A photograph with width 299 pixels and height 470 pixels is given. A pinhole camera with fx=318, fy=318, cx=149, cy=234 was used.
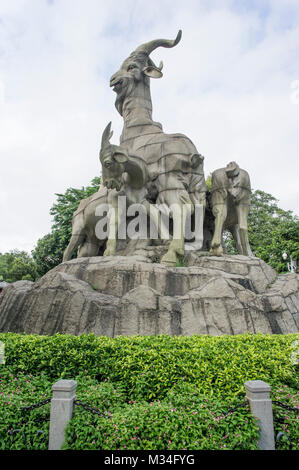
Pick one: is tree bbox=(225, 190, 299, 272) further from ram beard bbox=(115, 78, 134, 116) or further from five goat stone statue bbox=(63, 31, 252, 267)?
ram beard bbox=(115, 78, 134, 116)

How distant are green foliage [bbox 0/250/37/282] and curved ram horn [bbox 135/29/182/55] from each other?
19.7 m

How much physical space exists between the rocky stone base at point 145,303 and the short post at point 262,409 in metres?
2.85

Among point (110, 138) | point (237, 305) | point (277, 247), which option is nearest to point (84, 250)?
point (110, 138)

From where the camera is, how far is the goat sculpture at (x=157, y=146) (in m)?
8.45

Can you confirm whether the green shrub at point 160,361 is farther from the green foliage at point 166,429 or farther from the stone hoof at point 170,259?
the stone hoof at point 170,259

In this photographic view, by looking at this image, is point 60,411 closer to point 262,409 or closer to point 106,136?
point 262,409

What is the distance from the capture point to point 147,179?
886 centimetres

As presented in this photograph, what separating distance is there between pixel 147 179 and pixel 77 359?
5.78 m

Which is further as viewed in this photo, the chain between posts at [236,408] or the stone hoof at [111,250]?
the stone hoof at [111,250]

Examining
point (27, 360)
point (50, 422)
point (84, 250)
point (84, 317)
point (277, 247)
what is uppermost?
point (277, 247)

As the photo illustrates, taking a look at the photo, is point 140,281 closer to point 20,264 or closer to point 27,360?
point 27,360

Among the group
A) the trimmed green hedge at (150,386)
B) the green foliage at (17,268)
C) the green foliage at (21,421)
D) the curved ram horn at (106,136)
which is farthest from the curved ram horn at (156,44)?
the green foliage at (17,268)
